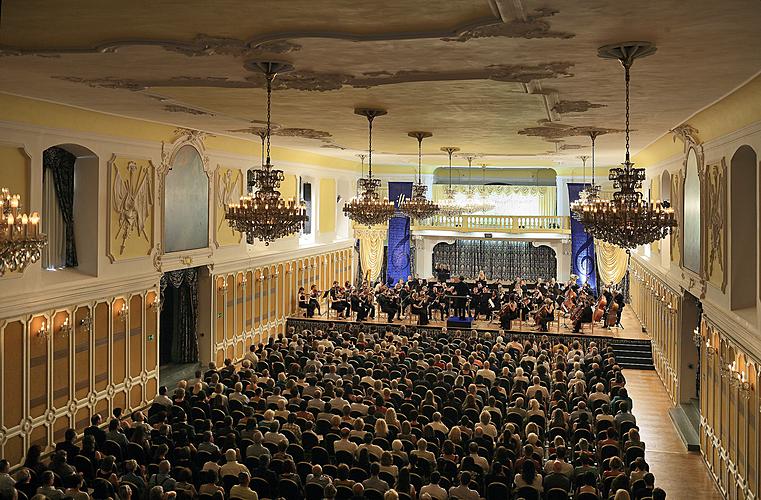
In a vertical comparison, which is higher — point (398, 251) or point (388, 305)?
point (398, 251)

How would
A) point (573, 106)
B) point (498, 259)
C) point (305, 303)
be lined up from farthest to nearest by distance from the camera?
1. point (498, 259)
2. point (305, 303)
3. point (573, 106)

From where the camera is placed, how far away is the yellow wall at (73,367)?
13.9 m

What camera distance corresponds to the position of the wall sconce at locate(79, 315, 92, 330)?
627 inches

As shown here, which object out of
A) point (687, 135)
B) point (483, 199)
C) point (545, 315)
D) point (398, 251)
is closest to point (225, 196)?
point (545, 315)

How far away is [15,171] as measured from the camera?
13875 millimetres

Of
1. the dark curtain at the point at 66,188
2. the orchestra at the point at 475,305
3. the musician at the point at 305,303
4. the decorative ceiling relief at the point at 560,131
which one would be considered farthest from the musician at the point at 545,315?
the dark curtain at the point at 66,188

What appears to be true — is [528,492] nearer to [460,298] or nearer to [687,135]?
[687,135]

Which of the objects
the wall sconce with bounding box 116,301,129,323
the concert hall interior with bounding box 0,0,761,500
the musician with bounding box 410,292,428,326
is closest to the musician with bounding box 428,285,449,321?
the musician with bounding box 410,292,428,326

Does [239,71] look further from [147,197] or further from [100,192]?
[147,197]

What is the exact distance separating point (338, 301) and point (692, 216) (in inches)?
568

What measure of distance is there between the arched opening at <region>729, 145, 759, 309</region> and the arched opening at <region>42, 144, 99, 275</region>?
13580 millimetres

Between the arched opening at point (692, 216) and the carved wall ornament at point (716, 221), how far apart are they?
0.98m

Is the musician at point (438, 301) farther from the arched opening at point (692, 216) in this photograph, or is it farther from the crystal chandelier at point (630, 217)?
the crystal chandelier at point (630, 217)

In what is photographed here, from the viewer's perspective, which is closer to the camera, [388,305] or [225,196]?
[225,196]
